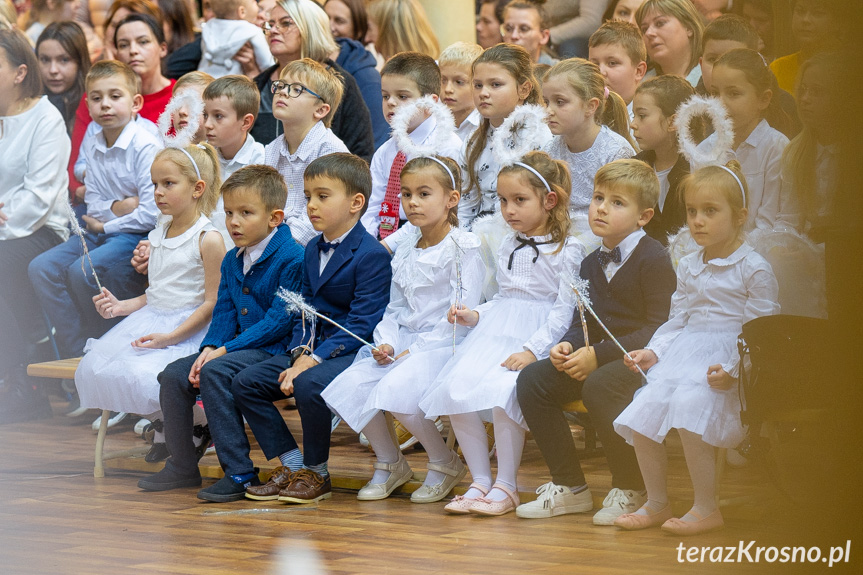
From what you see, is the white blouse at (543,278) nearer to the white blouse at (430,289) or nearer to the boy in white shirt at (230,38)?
the white blouse at (430,289)

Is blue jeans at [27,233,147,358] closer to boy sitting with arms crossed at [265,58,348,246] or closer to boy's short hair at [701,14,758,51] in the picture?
boy sitting with arms crossed at [265,58,348,246]

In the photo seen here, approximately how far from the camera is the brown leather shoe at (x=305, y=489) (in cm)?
392

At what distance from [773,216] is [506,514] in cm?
126

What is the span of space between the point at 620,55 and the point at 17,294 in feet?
10.3

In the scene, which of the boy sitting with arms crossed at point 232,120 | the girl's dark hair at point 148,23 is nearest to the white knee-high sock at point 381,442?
the boy sitting with arms crossed at point 232,120

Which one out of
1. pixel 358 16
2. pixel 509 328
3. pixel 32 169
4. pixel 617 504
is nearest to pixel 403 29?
pixel 358 16

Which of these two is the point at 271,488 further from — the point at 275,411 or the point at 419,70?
the point at 419,70

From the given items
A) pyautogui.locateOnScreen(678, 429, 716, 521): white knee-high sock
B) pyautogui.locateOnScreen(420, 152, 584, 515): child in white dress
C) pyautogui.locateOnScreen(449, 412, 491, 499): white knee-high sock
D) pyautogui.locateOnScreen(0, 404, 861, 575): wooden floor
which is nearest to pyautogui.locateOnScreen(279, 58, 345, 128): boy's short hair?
pyautogui.locateOnScreen(420, 152, 584, 515): child in white dress

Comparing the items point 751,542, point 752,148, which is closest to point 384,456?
point 751,542

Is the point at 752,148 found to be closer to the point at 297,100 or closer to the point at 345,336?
the point at 345,336

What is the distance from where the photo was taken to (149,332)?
4.55m

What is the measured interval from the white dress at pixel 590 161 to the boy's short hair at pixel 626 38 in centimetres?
54

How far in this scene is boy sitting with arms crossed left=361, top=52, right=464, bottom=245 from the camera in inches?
187

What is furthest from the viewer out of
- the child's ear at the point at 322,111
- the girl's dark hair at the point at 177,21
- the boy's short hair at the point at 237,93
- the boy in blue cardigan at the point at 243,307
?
the girl's dark hair at the point at 177,21
